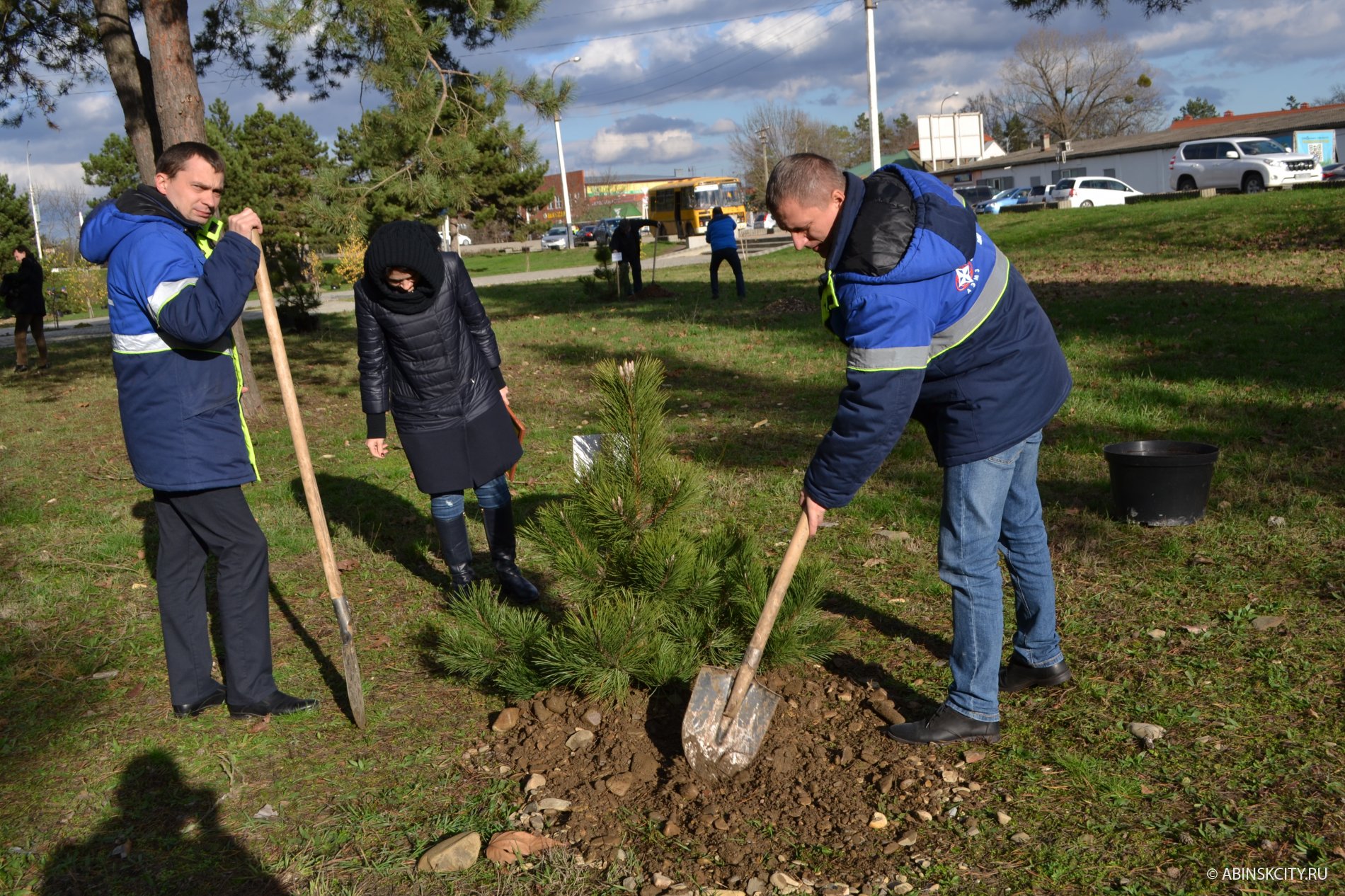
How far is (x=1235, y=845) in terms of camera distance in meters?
2.67

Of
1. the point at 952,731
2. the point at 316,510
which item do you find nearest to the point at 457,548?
the point at 316,510

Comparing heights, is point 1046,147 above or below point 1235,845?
above

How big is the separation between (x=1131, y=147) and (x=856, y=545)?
56.3 meters

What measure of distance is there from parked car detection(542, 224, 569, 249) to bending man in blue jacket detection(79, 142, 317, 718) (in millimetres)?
46316

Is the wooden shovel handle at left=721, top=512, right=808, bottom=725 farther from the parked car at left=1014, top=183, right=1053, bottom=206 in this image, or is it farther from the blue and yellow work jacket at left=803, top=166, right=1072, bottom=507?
the parked car at left=1014, top=183, right=1053, bottom=206

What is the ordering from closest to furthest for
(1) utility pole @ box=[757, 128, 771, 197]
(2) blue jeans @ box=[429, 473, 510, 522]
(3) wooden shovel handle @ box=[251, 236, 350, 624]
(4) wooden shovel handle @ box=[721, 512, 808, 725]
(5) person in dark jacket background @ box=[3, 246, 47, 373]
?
(4) wooden shovel handle @ box=[721, 512, 808, 725] < (3) wooden shovel handle @ box=[251, 236, 350, 624] < (2) blue jeans @ box=[429, 473, 510, 522] < (5) person in dark jacket background @ box=[3, 246, 47, 373] < (1) utility pole @ box=[757, 128, 771, 197]

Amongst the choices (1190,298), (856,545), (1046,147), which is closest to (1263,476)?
(856,545)

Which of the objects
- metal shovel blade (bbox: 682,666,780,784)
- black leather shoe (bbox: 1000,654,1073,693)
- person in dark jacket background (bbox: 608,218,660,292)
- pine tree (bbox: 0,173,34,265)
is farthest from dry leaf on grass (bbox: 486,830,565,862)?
pine tree (bbox: 0,173,34,265)

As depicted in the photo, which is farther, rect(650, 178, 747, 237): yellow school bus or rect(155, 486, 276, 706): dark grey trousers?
Answer: rect(650, 178, 747, 237): yellow school bus

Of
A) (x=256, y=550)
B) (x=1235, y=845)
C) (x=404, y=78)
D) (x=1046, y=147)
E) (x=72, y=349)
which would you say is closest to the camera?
(x=1235, y=845)

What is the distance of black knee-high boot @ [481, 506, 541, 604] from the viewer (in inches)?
184

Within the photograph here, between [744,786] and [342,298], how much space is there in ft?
89.7

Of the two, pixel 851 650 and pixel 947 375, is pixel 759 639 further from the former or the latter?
pixel 851 650

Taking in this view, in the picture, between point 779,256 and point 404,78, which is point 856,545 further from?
point 779,256
